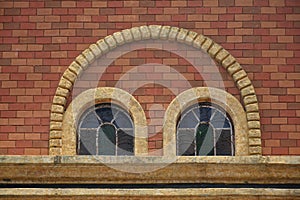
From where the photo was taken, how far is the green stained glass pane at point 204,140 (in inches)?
372

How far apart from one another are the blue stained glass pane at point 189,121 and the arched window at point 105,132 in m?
0.64

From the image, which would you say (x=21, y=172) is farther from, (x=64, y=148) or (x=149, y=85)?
(x=149, y=85)

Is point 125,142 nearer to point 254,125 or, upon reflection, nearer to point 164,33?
Result: point 164,33

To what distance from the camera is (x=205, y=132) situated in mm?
9531

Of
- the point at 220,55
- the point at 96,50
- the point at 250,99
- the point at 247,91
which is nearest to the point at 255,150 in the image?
the point at 250,99

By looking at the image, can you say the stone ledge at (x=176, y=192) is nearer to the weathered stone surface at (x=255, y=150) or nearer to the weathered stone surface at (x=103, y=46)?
the weathered stone surface at (x=255, y=150)

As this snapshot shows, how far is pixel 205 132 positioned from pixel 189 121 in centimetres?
24

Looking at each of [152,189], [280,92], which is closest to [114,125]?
[152,189]

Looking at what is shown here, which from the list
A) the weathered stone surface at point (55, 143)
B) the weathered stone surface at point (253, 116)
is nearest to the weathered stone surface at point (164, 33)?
the weathered stone surface at point (253, 116)

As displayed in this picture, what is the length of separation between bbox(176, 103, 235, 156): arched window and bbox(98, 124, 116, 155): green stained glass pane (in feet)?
2.64

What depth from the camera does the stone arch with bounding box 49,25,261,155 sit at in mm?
9336

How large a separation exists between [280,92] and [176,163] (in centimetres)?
172

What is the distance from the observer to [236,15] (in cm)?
984

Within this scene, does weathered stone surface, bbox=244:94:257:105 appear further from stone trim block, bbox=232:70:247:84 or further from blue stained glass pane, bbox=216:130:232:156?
blue stained glass pane, bbox=216:130:232:156
